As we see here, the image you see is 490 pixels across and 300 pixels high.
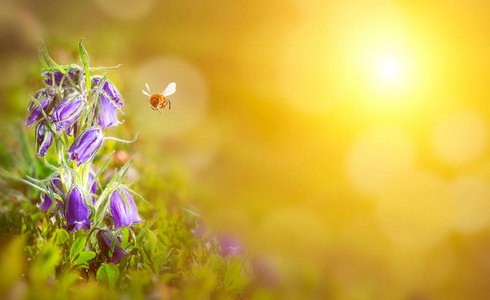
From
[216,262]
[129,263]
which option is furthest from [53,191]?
[216,262]

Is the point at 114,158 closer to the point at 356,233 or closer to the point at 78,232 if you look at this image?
the point at 78,232

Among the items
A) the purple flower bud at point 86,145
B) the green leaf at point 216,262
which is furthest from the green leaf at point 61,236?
the green leaf at point 216,262

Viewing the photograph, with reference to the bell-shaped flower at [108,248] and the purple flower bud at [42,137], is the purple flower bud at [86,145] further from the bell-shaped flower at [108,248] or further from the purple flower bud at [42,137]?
the bell-shaped flower at [108,248]

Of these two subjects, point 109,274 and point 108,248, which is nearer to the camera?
point 109,274

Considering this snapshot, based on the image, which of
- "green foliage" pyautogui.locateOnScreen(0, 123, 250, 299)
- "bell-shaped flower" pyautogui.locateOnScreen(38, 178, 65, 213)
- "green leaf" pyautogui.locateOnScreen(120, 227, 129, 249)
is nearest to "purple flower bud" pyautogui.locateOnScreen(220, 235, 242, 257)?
"green foliage" pyautogui.locateOnScreen(0, 123, 250, 299)

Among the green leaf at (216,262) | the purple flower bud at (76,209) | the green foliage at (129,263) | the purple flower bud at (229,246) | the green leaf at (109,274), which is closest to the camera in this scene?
the green foliage at (129,263)

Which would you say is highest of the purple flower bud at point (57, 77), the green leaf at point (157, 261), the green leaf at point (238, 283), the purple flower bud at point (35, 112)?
the purple flower bud at point (57, 77)

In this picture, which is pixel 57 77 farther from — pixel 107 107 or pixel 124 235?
pixel 124 235
